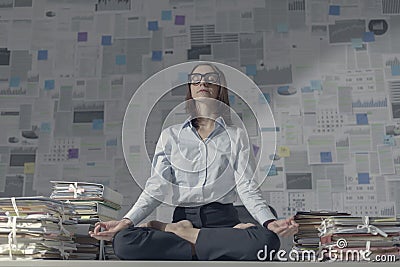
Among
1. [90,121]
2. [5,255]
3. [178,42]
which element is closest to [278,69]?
[178,42]

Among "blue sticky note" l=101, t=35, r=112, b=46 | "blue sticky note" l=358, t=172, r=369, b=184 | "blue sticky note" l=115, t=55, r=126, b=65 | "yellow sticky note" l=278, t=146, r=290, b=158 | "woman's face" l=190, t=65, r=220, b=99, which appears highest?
"blue sticky note" l=101, t=35, r=112, b=46

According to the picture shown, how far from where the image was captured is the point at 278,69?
229 cm

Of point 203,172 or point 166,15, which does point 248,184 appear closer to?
point 203,172

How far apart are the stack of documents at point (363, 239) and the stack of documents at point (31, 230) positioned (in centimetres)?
69

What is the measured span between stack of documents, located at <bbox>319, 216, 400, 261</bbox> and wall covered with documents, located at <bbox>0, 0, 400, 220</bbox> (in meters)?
0.71

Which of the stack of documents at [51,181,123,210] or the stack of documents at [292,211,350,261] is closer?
the stack of documents at [292,211,350,261]

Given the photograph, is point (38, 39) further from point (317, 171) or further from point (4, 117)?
point (317, 171)

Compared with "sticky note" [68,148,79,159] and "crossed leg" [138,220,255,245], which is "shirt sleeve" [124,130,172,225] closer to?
"crossed leg" [138,220,255,245]

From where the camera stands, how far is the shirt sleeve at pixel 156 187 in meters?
1.55

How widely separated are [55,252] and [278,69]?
1.22 m

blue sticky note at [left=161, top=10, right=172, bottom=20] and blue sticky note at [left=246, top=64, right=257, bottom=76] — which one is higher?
blue sticky note at [left=161, top=10, right=172, bottom=20]

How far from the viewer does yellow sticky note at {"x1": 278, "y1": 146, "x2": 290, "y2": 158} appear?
7.23ft

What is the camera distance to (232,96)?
224cm

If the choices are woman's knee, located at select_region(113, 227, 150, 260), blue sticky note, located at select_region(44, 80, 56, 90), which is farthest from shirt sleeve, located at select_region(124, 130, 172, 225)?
blue sticky note, located at select_region(44, 80, 56, 90)
